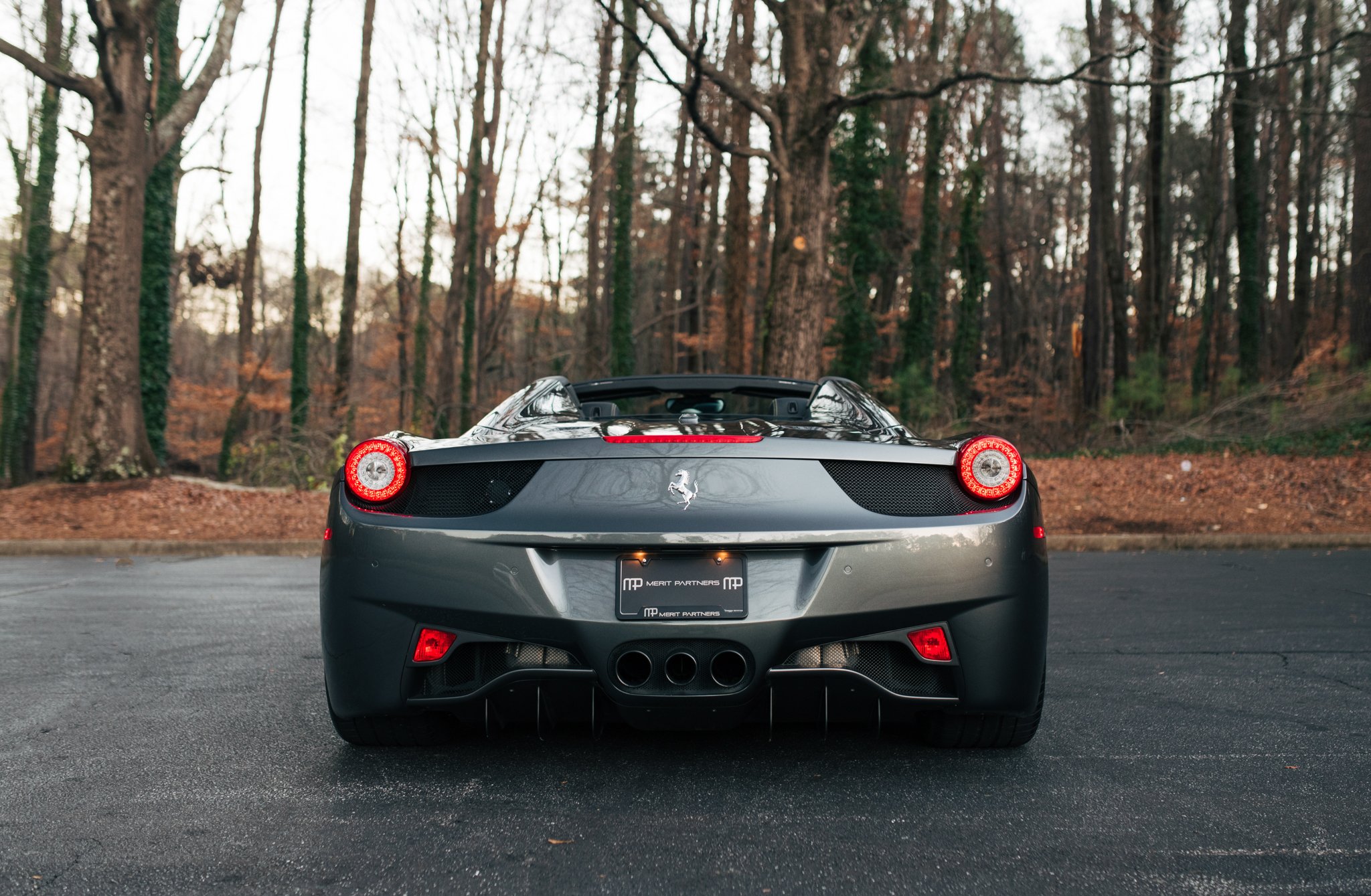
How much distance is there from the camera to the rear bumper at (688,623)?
2766mm

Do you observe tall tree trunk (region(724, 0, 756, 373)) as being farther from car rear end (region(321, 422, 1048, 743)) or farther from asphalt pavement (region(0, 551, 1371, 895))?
car rear end (region(321, 422, 1048, 743))

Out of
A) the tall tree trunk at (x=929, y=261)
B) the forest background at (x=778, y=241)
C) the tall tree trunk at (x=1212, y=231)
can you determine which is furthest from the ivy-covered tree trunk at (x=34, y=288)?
the tall tree trunk at (x=1212, y=231)

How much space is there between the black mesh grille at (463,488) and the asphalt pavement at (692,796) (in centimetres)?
81

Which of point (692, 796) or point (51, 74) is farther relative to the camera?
A: point (51, 74)

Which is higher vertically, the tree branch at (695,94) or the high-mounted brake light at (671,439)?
the tree branch at (695,94)

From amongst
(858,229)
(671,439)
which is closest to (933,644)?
(671,439)

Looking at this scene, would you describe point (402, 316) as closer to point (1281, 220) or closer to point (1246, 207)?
point (1246, 207)

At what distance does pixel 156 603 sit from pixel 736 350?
51.9ft

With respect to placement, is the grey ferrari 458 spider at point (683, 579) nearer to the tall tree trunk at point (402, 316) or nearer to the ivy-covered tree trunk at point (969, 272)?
the tall tree trunk at point (402, 316)

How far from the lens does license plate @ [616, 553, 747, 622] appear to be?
9.05 feet

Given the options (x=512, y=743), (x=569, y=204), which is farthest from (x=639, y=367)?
(x=512, y=743)

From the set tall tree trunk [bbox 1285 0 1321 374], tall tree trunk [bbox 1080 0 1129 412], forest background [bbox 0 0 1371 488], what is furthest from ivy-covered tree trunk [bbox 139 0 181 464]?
tall tree trunk [bbox 1285 0 1321 374]

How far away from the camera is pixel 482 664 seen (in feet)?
9.57

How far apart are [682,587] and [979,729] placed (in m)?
1.18
